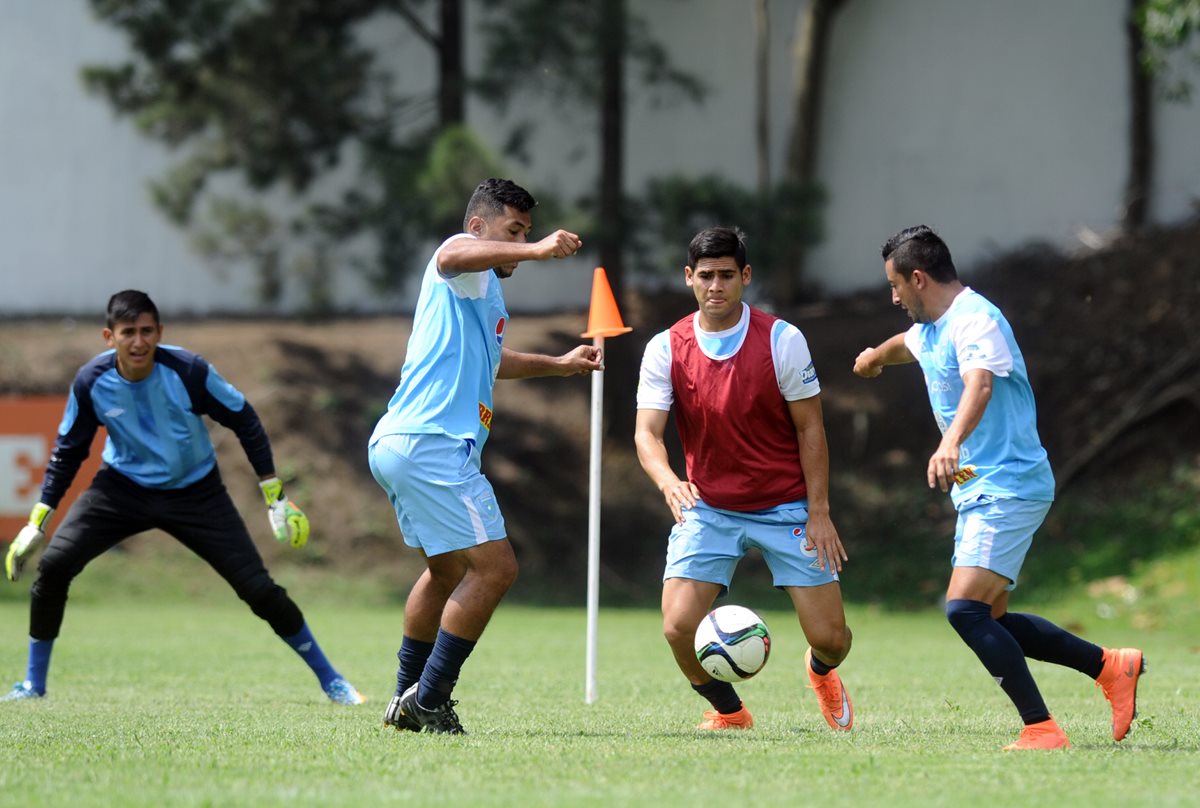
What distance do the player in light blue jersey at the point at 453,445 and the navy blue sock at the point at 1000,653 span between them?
6.01 feet

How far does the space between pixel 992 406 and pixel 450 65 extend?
1459 cm

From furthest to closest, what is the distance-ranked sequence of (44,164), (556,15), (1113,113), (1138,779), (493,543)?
1. (44,164)
2. (1113,113)
3. (556,15)
4. (493,543)
5. (1138,779)

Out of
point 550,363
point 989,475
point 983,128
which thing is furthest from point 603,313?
point 983,128

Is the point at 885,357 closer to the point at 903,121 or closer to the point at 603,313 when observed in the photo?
the point at 603,313

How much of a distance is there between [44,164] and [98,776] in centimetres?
1988

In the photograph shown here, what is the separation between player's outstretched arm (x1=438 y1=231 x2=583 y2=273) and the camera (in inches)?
223

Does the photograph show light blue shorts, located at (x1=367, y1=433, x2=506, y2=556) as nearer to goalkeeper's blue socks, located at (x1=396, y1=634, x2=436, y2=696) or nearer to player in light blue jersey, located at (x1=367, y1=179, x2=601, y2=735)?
player in light blue jersey, located at (x1=367, y1=179, x2=601, y2=735)

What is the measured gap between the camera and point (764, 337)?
6.46 m

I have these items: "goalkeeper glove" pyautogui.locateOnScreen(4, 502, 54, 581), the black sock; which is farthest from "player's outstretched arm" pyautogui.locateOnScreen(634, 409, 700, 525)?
"goalkeeper glove" pyautogui.locateOnScreen(4, 502, 54, 581)

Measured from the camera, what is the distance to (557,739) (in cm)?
600

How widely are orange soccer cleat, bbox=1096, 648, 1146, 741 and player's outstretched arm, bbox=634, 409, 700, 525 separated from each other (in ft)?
6.13

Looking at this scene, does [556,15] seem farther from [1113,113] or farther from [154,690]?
[154,690]

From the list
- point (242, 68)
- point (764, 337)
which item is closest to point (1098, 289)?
point (242, 68)

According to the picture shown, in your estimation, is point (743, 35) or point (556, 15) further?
point (743, 35)
